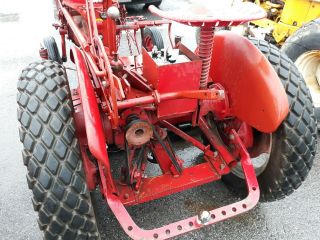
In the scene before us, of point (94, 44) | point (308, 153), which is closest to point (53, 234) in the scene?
point (94, 44)

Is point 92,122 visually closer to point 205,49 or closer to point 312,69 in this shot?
point 205,49

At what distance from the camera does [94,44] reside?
1.97 meters

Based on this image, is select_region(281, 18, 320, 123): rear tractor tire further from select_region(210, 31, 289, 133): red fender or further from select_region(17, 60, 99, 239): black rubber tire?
select_region(17, 60, 99, 239): black rubber tire

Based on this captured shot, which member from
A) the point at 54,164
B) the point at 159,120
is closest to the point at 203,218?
the point at 159,120

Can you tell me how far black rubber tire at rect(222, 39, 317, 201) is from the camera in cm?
203

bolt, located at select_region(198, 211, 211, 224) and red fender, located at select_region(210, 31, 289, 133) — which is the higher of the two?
red fender, located at select_region(210, 31, 289, 133)

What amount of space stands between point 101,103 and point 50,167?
0.57m

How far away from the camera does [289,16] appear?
4184mm

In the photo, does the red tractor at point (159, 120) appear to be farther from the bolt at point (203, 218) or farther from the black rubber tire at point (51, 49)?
the black rubber tire at point (51, 49)

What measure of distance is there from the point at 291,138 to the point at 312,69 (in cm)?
176

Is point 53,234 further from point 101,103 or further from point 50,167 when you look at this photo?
point 101,103

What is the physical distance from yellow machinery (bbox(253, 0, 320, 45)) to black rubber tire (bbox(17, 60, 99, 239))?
343 cm

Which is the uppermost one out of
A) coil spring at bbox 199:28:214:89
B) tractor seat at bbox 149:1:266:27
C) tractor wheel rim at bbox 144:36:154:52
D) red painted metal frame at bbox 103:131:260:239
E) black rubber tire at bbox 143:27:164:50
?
tractor seat at bbox 149:1:266:27

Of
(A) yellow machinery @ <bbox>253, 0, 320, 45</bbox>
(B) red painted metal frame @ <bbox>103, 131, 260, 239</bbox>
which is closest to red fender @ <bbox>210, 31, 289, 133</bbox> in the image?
(B) red painted metal frame @ <bbox>103, 131, 260, 239</bbox>
